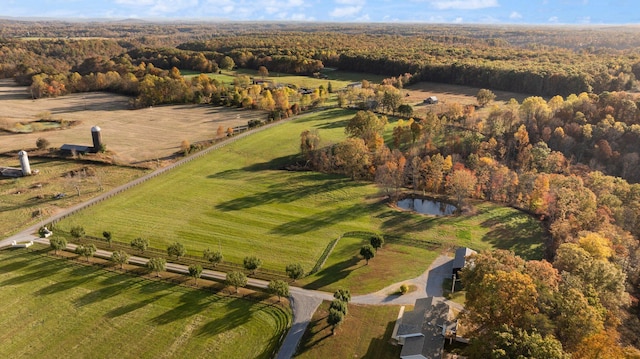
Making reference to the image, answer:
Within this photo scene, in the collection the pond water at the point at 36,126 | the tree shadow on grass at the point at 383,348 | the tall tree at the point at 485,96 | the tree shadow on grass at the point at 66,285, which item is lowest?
the tree shadow on grass at the point at 383,348

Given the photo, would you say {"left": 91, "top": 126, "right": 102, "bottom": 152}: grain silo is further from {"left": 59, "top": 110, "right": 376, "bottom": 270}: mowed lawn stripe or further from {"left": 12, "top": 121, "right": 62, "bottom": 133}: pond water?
{"left": 12, "top": 121, "right": 62, "bottom": 133}: pond water

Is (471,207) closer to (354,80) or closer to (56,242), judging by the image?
(56,242)

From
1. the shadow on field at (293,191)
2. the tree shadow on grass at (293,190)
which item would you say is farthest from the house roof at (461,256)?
the shadow on field at (293,191)

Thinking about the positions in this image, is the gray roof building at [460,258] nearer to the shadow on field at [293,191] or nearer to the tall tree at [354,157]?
the shadow on field at [293,191]

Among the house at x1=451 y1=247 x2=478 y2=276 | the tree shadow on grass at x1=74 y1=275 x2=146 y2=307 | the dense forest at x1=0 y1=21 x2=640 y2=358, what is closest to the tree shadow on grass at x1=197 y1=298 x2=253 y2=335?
the tree shadow on grass at x1=74 y1=275 x2=146 y2=307

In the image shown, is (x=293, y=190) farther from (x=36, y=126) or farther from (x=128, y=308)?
(x=36, y=126)

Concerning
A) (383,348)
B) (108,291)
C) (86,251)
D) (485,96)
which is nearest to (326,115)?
(485,96)
